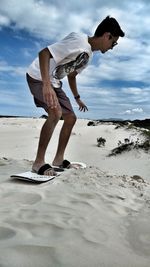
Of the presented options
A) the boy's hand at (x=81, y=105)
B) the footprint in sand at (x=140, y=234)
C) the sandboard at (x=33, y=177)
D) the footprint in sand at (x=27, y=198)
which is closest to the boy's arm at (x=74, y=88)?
the boy's hand at (x=81, y=105)

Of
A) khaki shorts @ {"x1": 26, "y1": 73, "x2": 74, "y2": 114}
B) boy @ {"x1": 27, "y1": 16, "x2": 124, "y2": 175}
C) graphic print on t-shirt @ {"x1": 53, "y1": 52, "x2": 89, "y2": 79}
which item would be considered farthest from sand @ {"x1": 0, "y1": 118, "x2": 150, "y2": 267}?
graphic print on t-shirt @ {"x1": 53, "y1": 52, "x2": 89, "y2": 79}

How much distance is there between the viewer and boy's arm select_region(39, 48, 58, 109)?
4.31 metres

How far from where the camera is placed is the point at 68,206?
346 centimetres

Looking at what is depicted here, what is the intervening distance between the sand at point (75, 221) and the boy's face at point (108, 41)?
162 cm

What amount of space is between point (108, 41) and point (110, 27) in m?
0.17

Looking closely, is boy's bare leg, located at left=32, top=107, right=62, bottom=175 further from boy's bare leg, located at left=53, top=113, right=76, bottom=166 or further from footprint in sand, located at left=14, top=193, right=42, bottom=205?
footprint in sand, located at left=14, top=193, right=42, bottom=205

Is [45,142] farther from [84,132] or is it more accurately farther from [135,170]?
[84,132]

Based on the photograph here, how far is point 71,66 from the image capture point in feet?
15.9

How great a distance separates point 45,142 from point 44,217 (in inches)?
75.1

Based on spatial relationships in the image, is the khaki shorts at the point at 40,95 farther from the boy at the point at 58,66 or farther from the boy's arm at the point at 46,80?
the boy's arm at the point at 46,80

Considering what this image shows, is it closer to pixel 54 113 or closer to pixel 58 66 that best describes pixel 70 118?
pixel 54 113

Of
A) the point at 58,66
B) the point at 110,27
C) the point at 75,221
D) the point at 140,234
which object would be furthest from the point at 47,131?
the point at 140,234

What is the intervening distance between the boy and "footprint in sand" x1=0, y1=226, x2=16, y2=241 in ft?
6.26

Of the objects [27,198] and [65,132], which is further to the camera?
[65,132]
